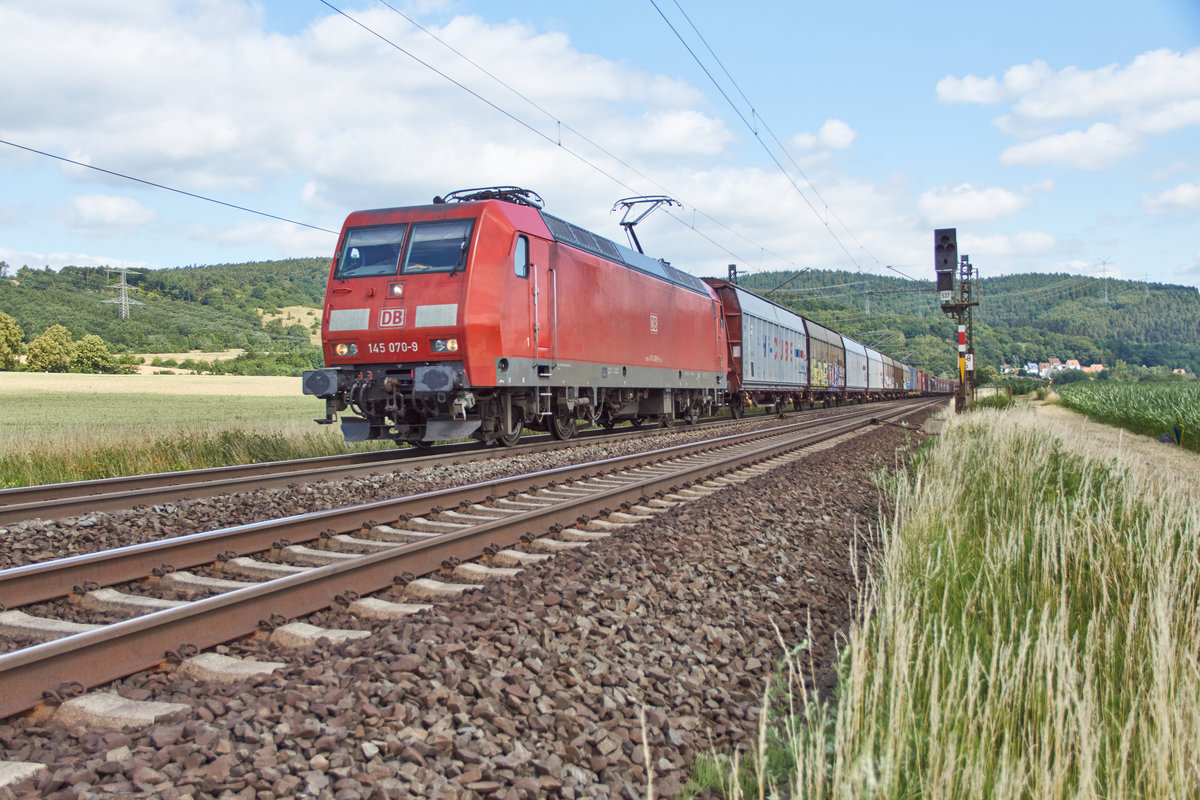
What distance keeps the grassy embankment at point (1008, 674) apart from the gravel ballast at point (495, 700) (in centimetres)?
31

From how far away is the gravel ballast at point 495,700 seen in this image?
7.79 feet

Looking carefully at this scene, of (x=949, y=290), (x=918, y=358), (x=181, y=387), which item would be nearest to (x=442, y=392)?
(x=949, y=290)

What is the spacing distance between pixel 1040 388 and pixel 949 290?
44.5 meters

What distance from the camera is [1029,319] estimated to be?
155375mm

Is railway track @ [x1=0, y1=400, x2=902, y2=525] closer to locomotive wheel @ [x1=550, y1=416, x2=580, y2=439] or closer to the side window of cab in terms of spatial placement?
locomotive wheel @ [x1=550, y1=416, x2=580, y2=439]

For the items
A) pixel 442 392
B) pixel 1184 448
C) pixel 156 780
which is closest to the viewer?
pixel 156 780

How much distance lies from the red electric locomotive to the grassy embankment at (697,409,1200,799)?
6.00 metres

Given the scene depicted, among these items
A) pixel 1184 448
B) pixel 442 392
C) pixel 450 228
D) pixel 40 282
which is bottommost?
pixel 1184 448

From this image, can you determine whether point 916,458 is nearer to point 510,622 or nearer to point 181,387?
point 510,622

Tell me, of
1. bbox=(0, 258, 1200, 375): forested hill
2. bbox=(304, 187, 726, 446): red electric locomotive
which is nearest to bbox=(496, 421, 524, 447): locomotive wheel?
bbox=(304, 187, 726, 446): red electric locomotive

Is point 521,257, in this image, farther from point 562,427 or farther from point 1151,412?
point 1151,412

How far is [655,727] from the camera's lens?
9.45ft

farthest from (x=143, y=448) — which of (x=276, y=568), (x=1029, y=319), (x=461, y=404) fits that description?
(x=1029, y=319)

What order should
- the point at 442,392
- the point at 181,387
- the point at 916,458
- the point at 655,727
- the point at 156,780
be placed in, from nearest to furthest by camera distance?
the point at 156,780 < the point at 655,727 < the point at 442,392 < the point at 916,458 < the point at 181,387
